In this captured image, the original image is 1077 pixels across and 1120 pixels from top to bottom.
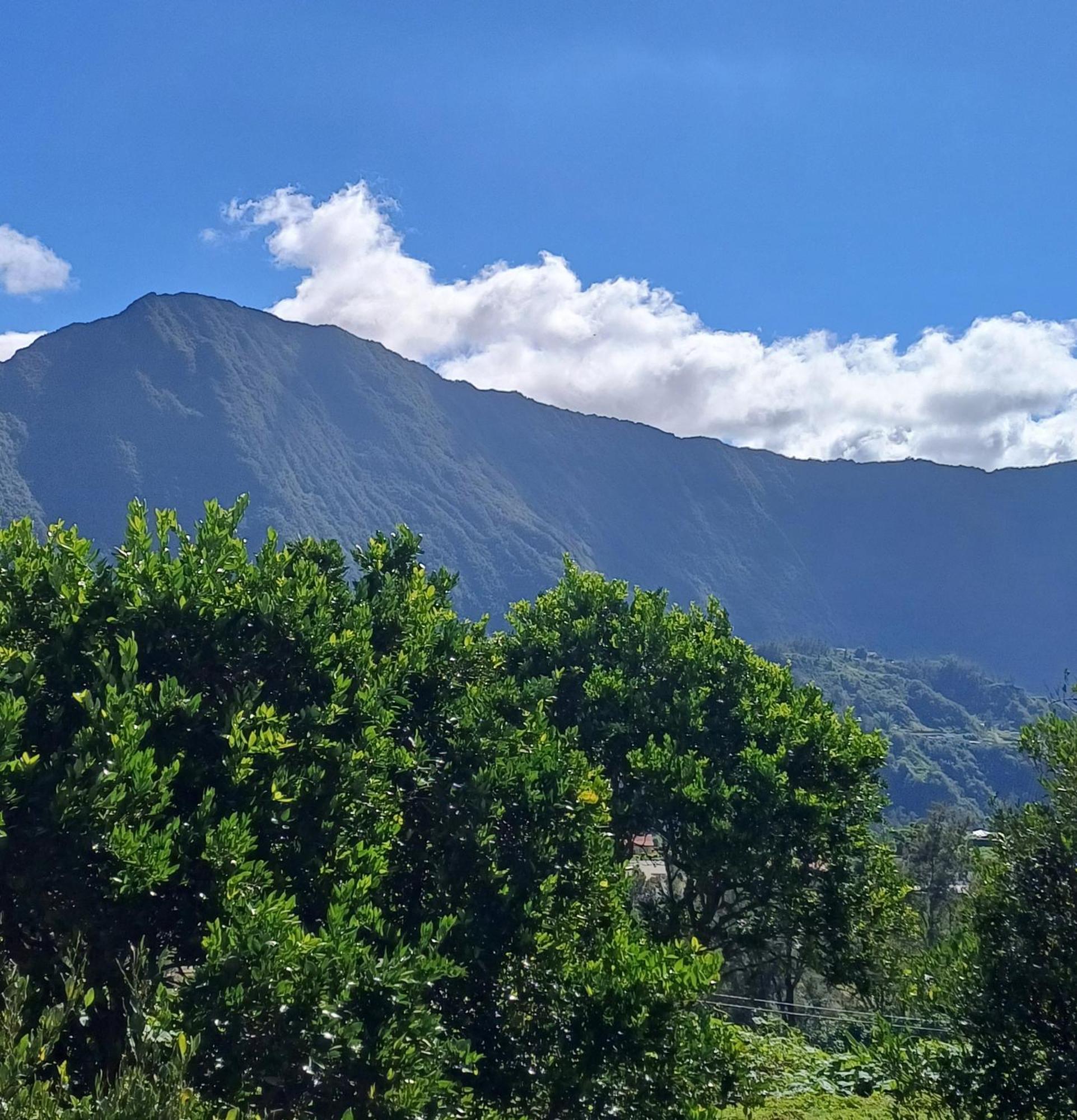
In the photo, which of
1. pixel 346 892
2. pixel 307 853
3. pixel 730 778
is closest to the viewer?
pixel 346 892

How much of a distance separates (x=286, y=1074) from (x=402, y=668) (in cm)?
541

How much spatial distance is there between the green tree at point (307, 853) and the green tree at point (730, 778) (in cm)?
515

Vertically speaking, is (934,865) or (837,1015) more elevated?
(934,865)

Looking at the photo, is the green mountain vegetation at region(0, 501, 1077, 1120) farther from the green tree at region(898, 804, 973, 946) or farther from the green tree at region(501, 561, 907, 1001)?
the green tree at region(898, 804, 973, 946)

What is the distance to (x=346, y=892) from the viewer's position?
1000 cm

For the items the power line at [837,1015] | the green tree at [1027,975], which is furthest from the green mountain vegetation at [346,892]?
the power line at [837,1015]

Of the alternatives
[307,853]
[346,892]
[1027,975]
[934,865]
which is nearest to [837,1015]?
[1027,975]

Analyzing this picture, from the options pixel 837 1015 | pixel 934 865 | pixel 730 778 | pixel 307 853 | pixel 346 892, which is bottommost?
pixel 837 1015

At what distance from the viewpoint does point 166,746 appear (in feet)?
35.2

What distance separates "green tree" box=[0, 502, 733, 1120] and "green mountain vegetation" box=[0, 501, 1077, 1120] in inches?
1.3

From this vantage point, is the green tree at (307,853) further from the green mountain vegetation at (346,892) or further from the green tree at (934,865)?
the green tree at (934,865)

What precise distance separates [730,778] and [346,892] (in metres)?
11.6

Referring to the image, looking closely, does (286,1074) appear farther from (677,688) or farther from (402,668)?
(677,688)

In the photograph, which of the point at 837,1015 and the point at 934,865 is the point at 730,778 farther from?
the point at 934,865
